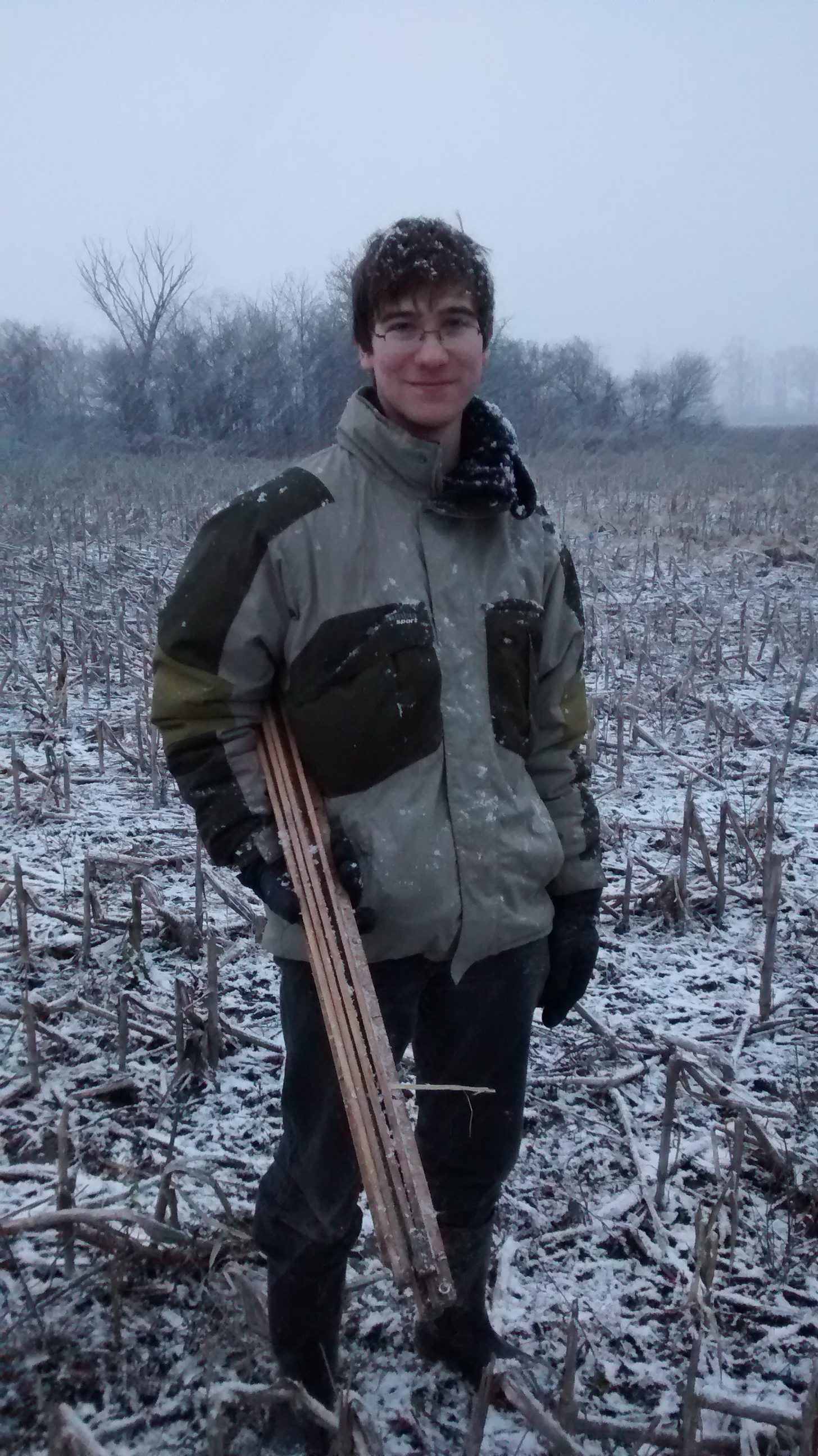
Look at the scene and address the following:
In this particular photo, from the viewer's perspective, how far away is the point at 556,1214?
2441mm

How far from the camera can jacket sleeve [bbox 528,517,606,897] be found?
6.36ft

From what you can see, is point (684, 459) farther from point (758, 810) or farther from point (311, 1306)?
point (311, 1306)

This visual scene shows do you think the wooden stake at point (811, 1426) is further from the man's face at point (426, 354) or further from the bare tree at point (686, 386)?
the bare tree at point (686, 386)

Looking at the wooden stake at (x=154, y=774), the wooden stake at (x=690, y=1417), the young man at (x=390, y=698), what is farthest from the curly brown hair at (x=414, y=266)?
the wooden stake at (x=154, y=774)

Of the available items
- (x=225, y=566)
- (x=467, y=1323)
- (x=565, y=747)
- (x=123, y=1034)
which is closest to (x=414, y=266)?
(x=225, y=566)

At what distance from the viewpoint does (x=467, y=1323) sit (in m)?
2.02

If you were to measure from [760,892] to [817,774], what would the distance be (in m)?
1.38

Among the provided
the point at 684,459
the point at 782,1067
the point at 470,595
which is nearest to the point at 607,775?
the point at 782,1067

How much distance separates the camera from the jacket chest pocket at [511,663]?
5.71ft

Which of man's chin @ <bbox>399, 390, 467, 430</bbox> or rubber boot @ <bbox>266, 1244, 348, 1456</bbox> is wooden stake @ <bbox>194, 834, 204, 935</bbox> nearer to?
rubber boot @ <bbox>266, 1244, 348, 1456</bbox>

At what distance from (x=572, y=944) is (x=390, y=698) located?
66 cm

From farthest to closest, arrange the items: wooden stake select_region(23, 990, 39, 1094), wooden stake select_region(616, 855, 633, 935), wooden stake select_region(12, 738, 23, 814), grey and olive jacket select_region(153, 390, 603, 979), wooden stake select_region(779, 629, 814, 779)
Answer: wooden stake select_region(779, 629, 814, 779) → wooden stake select_region(12, 738, 23, 814) → wooden stake select_region(616, 855, 633, 935) → wooden stake select_region(23, 990, 39, 1094) → grey and olive jacket select_region(153, 390, 603, 979)

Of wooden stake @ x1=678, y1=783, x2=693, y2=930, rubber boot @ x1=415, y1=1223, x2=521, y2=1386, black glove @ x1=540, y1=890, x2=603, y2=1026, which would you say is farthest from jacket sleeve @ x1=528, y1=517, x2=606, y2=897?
wooden stake @ x1=678, y1=783, x2=693, y2=930

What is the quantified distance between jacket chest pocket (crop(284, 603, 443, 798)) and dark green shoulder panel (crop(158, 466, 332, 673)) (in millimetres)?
142
